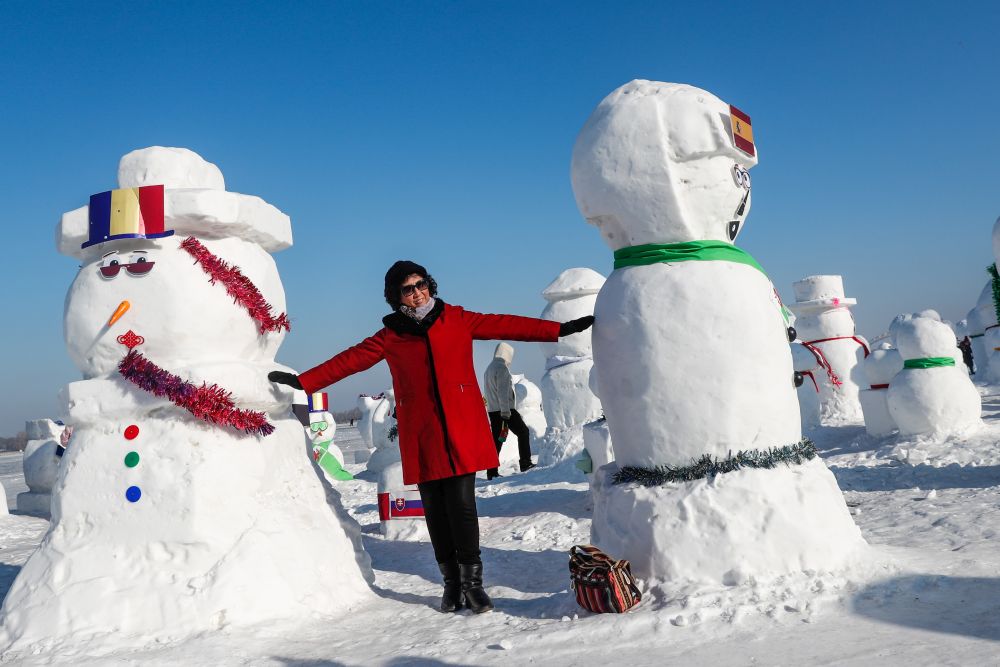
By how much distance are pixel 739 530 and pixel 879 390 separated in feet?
23.3

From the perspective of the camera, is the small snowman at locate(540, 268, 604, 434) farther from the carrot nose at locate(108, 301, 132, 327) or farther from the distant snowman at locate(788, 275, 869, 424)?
the carrot nose at locate(108, 301, 132, 327)

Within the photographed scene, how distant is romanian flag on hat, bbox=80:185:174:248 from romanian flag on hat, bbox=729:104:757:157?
292 cm

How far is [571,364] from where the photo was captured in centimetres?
1084

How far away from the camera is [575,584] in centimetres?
336

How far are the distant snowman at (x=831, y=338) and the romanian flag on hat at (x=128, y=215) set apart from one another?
1084 cm

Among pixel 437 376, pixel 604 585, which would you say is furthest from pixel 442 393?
pixel 604 585

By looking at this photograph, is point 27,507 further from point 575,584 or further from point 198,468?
point 575,584

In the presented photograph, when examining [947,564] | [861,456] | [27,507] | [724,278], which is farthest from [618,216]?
[27,507]

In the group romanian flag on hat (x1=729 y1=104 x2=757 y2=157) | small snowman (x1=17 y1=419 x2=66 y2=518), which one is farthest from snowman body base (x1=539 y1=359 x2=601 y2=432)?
romanian flag on hat (x1=729 y1=104 x2=757 y2=157)

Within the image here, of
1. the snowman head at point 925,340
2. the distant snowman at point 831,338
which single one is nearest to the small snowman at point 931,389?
the snowman head at point 925,340

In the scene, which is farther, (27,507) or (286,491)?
(27,507)

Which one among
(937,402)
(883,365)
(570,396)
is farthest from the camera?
(570,396)

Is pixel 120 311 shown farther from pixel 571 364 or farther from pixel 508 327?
pixel 571 364

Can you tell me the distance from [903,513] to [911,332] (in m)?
4.02
